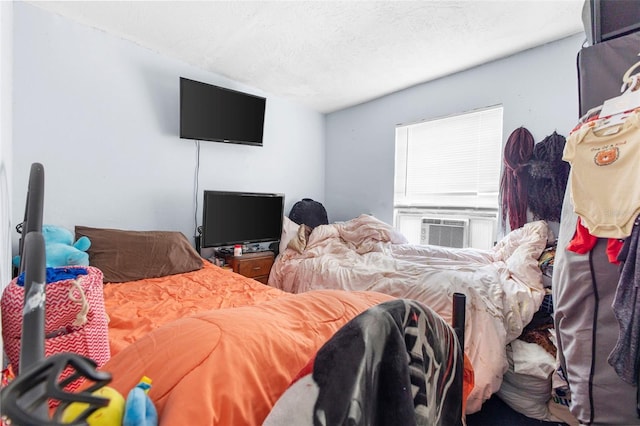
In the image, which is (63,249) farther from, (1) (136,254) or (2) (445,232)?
(2) (445,232)

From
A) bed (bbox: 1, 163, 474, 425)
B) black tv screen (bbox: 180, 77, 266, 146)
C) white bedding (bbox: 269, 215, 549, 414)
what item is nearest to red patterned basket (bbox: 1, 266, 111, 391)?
bed (bbox: 1, 163, 474, 425)

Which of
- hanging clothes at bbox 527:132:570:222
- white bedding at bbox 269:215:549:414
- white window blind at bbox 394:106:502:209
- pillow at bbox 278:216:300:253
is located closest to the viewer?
white bedding at bbox 269:215:549:414

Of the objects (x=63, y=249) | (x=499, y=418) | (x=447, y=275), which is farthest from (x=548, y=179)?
(x=63, y=249)

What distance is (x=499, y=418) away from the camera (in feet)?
5.36

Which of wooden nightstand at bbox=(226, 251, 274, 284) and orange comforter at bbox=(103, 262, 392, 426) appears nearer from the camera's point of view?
orange comforter at bbox=(103, 262, 392, 426)

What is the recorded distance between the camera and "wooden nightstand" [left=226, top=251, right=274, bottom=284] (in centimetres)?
276

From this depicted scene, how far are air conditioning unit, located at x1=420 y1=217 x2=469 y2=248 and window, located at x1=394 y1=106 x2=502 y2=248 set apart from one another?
0.03 ft

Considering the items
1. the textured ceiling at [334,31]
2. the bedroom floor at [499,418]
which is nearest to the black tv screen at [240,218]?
the textured ceiling at [334,31]

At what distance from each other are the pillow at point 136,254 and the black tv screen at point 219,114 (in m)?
1.00

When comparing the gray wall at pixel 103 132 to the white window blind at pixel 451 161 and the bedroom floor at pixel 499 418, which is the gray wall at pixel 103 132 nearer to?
the white window blind at pixel 451 161

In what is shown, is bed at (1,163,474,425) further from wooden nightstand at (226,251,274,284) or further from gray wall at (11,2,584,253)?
gray wall at (11,2,584,253)

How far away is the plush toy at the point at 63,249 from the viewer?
172 centimetres

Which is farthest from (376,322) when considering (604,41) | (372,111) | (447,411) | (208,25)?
(372,111)

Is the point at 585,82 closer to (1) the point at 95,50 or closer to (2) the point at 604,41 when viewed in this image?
(2) the point at 604,41
